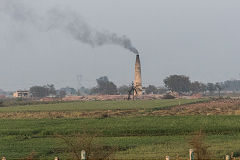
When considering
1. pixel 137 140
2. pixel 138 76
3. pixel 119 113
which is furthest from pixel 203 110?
pixel 138 76

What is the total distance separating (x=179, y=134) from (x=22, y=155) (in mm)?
15383

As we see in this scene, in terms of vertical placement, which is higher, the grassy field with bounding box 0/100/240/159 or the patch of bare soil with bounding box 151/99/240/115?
the patch of bare soil with bounding box 151/99/240/115

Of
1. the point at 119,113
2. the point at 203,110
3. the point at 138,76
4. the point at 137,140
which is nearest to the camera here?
the point at 137,140

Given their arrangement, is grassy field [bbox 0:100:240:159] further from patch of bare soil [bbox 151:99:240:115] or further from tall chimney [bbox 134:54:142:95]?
tall chimney [bbox 134:54:142:95]

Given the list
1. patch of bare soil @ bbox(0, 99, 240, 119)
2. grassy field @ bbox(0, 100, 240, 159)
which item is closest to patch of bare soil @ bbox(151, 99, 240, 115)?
patch of bare soil @ bbox(0, 99, 240, 119)

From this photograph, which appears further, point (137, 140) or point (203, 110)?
point (203, 110)

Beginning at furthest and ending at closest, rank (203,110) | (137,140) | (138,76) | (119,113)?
(138,76), (203,110), (119,113), (137,140)

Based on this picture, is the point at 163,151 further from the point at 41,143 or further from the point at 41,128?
the point at 41,128

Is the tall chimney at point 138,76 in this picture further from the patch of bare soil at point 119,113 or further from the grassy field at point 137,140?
the grassy field at point 137,140

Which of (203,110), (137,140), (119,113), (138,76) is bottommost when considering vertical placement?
(137,140)

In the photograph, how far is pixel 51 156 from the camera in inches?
1142

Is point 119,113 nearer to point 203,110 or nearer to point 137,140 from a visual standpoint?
point 203,110

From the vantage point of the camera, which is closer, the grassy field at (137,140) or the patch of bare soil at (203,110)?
the grassy field at (137,140)

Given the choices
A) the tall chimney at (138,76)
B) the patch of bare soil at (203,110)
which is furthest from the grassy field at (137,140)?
the tall chimney at (138,76)
